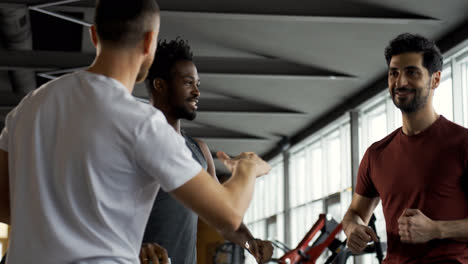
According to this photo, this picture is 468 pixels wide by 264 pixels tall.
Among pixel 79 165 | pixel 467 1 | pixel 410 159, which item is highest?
pixel 467 1

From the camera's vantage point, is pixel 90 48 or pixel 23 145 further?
pixel 90 48

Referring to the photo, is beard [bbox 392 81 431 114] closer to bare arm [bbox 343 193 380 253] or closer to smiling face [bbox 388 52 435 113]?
smiling face [bbox 388 52 435 113]

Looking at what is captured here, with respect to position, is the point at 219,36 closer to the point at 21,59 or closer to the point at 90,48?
the point at 90,48

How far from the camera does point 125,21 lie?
149 centimetres

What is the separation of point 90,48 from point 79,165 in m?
7.57

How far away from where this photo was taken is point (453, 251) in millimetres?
2615

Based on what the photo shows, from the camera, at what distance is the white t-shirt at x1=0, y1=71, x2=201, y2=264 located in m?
1.38

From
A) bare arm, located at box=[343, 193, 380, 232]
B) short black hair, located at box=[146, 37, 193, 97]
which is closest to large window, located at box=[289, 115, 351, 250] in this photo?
bare arm, located at box=[343, 193, 380, 232]

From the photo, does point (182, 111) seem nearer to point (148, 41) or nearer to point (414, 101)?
point (414, 101)

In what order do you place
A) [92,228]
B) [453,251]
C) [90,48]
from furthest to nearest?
[90,48] < [453,251] < [92,228]

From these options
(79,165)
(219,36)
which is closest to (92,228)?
(79,165)

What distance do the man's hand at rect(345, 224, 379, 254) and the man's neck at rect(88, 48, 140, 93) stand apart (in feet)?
5.12

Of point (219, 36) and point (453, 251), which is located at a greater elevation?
point (219, 36)

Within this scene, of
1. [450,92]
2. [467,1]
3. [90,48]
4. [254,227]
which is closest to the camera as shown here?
[467,1]
